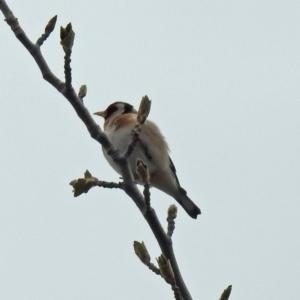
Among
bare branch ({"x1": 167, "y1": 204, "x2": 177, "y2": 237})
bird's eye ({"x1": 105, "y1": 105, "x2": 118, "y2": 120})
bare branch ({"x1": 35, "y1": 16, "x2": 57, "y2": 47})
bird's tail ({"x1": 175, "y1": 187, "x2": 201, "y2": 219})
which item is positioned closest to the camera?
bare branch ({"x1": 35, "y1": 16, "x2": 57, "y2": 47})

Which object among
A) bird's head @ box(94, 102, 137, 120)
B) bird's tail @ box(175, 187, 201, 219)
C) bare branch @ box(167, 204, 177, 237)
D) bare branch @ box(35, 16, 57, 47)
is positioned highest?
bird's head @ box(94, 102, 137, 120)

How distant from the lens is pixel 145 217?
3.12m

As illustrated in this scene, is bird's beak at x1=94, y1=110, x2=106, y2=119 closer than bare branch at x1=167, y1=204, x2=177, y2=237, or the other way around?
bare branch at x1=167, y1=204, x2=177, y2=237

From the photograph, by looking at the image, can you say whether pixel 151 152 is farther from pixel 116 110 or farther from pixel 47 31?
pixel 47 31

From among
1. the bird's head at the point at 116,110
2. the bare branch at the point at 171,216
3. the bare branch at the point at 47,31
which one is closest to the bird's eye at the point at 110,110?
the bird's head at the point at 116,110

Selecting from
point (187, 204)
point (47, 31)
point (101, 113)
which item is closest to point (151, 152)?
point (187, 204)

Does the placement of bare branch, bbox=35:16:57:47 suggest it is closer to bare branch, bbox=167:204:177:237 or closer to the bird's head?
bare branch, bbox=167:204:177:237

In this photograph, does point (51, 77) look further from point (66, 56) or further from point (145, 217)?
point (145, 217)

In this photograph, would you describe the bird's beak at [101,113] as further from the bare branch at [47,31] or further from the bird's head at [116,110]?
the bare branch at [47,31]

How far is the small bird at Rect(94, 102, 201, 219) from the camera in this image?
20.2 feet

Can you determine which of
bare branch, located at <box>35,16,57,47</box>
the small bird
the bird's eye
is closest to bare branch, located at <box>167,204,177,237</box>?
bare branch, located at <box>35,16,57,47</box>

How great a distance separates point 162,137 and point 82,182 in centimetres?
320

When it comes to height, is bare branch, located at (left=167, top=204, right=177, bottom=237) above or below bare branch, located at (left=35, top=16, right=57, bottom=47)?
below

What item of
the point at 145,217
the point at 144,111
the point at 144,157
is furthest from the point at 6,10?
the point at 144,157
